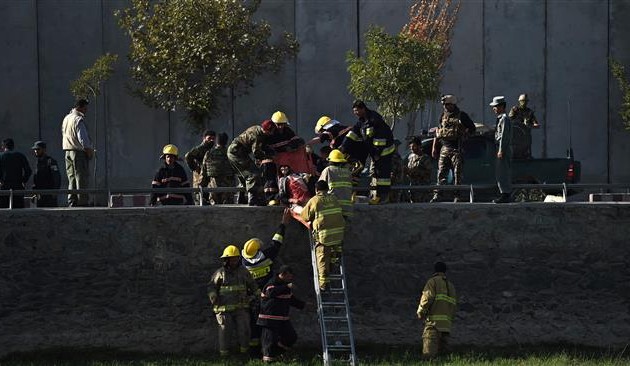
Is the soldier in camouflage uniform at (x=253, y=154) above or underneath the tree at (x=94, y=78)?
underneath

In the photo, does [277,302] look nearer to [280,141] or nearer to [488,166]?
[280,141]

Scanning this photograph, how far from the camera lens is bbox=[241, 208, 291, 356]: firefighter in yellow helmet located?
19250mm

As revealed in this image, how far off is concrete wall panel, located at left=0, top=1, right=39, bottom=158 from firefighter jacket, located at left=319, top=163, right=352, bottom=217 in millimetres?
18493

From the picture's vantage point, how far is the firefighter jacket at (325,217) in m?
18.9

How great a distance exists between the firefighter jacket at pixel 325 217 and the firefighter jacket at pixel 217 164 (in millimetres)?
2296

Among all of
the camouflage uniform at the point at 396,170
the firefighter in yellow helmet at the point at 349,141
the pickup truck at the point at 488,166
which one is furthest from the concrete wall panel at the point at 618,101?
the firefighter in yellow helmet at the point at 349,141

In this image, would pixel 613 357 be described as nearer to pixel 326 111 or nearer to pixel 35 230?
pixel 35 230

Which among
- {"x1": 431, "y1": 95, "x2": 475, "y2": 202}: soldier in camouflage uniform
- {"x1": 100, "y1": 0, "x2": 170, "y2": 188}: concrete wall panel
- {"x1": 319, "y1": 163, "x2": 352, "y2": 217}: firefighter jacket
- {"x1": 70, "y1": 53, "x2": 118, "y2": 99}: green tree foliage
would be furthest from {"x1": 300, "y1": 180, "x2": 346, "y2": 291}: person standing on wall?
{"x1": 100, "y1": 0, "x2": 170, "y2": 188}: concrete wall panel

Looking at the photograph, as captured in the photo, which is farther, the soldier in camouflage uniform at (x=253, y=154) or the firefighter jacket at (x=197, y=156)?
the firefighter jacket at (x=197, y=156)

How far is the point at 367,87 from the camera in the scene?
32969 mm

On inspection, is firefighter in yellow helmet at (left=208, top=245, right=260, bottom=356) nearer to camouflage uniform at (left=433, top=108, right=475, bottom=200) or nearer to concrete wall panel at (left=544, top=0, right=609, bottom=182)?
Result: camouflage uniform at (left=433, top=108, right=475, bottom=200)

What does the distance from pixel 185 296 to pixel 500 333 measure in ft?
15.6

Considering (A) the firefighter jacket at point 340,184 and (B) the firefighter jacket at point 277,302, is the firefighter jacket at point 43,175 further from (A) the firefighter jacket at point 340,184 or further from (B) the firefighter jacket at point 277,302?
(A) the firefighter jacket at point 340,184

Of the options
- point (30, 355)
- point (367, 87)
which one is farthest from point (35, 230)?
point (367, 87)
